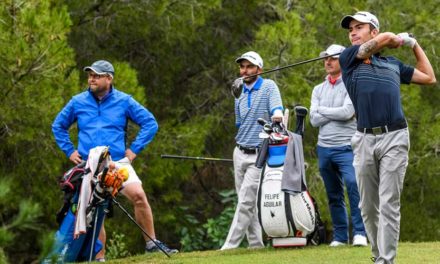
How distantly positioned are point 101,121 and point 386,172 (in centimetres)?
344

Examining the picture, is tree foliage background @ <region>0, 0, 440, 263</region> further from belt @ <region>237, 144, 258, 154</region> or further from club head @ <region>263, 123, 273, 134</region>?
club head @ <region>263, 123, 273, 134</region>

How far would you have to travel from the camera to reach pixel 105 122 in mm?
9625

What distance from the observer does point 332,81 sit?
33.1 ft

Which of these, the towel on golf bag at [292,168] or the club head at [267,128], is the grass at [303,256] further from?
the club head at [267,128]

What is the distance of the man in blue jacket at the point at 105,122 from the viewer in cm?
960

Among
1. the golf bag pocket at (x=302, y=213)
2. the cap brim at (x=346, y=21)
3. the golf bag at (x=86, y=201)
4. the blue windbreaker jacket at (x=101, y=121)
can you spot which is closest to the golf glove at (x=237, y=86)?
the blue windbreaker jacket at (x=101, y=121)

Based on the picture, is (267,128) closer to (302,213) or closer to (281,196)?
(281,196)

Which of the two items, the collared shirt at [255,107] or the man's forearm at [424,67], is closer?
the man's forearm at [424,67]

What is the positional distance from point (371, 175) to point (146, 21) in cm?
1050

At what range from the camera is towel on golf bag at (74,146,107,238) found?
8836 mm

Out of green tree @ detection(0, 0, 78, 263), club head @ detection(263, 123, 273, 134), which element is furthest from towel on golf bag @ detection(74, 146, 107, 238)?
green tree @ detection(0, 0, 78, 263)

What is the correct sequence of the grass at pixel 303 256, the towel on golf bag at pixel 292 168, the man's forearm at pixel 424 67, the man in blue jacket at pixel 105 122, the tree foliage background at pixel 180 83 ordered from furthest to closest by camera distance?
1. the tree foliage background at pixel 180 83
2. the man in blue jacket at pixel 105 122
3. the towel on golf bag at pixel 292 168
4. the grass at pixel 303 256
5. the man's forearm at pixel 424 67

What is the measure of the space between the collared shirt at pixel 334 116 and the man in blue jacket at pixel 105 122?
1.71 m

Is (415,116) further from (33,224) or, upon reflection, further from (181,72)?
(33,224)
